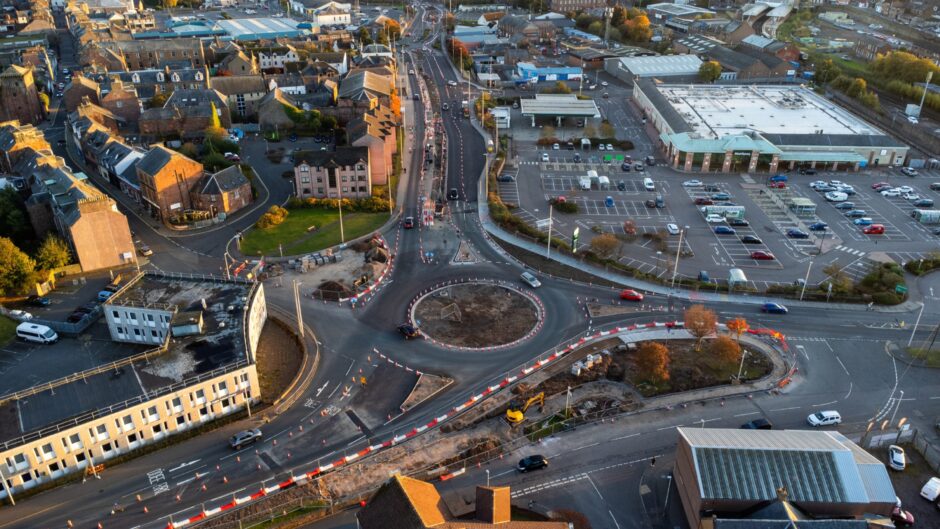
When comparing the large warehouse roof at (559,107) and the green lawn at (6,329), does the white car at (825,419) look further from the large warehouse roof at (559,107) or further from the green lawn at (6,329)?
the large warehouse roof at (559,107)

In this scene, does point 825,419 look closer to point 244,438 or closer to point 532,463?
point 532,463

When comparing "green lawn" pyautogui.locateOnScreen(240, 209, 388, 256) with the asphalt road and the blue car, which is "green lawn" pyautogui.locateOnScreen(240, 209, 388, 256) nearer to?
the asphalt road

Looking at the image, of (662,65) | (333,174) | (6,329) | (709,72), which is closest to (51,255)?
(6,329)

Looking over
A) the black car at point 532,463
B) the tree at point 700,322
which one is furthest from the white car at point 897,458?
the black car at point 532,463

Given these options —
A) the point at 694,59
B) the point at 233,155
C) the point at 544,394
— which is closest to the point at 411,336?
the point at 544,394

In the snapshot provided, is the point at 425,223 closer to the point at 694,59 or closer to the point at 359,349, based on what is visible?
the point at 359,349

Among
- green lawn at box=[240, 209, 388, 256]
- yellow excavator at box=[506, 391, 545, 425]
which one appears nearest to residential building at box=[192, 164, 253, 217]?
green lawn at box=[240, 209, 388, 256]

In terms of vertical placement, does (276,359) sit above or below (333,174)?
below
